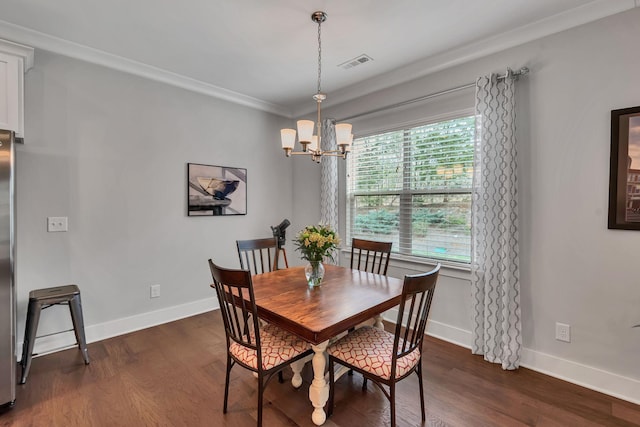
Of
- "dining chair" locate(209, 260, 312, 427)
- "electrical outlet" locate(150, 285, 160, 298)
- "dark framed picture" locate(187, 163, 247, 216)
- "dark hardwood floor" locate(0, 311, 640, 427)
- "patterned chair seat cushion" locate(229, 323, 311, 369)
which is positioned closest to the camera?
"dining chair" locate(209, 260, 312, 427)

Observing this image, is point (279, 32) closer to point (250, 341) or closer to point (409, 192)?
point (409, 192)

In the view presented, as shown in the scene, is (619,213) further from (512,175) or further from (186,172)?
(186,172)

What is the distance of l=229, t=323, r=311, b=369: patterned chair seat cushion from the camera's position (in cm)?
174

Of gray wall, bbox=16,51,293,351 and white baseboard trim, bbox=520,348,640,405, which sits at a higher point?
gray wall, bbox=16,51,293,351

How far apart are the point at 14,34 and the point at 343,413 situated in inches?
147

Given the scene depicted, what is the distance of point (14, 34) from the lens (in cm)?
238

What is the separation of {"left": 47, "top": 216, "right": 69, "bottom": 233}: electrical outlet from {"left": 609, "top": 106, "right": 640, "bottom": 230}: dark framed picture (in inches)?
170

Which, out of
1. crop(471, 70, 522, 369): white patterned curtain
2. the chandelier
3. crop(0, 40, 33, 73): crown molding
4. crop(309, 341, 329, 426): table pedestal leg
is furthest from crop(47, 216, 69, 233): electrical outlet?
crop(471, 70, 522, 369): white patterned curtain

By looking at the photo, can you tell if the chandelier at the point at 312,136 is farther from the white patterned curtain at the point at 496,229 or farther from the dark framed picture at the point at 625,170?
the dark framed picture at the point at 625,170

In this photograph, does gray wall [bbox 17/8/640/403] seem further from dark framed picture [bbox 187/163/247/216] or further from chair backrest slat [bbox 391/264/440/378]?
chair backrest slat [bbox 391/264/440/378]

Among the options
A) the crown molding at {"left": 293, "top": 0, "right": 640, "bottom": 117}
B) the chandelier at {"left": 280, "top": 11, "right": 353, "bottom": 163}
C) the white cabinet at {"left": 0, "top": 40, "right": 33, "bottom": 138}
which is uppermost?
the crown molding at {"left": 293, "top": 0, "right": 640, "bottom": 117}

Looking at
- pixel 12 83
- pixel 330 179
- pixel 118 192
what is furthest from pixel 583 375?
pixel 12 83

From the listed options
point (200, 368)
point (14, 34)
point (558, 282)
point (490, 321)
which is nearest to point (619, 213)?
point (558, 282)

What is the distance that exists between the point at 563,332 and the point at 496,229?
89 centimetres
